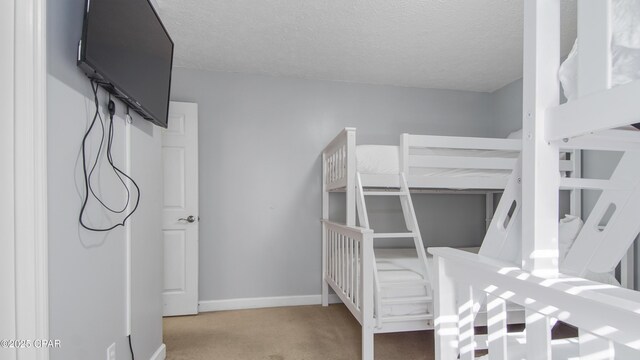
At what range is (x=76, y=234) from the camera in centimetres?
108

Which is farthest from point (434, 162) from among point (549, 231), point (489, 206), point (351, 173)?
point (549, 231)

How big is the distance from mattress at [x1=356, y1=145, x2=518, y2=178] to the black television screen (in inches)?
54.7

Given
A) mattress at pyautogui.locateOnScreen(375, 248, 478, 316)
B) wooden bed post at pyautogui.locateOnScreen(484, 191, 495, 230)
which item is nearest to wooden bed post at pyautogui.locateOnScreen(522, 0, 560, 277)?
mattress at pyautogui.locateOnScreen(375, 248, 478, 316)

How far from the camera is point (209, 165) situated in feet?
9.75

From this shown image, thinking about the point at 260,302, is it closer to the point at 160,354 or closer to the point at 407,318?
the point at 160,354

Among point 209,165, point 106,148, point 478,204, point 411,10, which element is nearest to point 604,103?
point 106,148

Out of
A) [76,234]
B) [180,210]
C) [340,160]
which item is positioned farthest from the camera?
[180,210]

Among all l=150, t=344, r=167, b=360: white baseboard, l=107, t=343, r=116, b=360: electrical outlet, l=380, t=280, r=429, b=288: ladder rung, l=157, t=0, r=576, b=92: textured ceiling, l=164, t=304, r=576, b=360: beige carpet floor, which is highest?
l=157, t=0, r=576, b=92: textured ceiling

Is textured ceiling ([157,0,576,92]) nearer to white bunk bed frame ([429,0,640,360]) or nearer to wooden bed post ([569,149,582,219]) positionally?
wooden bed post ([569,149,582,219])

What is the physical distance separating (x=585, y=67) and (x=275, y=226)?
279cm

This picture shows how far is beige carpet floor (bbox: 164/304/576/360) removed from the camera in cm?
209

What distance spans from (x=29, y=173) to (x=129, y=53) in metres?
0.66

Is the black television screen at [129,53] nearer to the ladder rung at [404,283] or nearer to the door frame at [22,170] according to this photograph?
the door frame at [22,170]

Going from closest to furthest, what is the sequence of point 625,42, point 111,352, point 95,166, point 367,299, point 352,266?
1. point 625,42
2. point 95,166
3. point 111,352
4. point 367,299
5. point 352,266
